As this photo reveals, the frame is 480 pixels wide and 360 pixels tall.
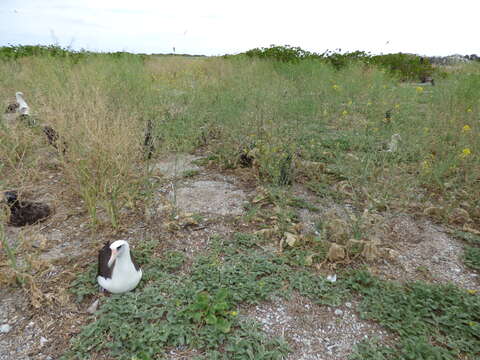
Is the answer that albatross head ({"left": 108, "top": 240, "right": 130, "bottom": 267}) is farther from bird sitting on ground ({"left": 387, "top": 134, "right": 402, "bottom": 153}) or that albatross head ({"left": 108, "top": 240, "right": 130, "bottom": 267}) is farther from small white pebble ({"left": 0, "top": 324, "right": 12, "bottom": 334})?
bird sitting on ground ({"left": 387, "top": 134, "right": 402, "bottom": 153})

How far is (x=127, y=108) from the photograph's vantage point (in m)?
3.73

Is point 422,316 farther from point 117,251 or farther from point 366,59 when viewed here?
point 366,59

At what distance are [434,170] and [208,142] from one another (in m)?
2.86

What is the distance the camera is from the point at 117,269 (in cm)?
181

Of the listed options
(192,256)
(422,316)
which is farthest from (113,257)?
(422,316)

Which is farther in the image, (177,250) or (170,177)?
(170,177)

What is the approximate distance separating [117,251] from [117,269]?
4.5 inches

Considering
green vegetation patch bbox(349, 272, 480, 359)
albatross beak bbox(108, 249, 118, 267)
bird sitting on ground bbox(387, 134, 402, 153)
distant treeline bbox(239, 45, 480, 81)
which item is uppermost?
distant treeline bbox(239, 45, 480, 81)

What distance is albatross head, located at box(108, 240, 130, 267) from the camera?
1.77m

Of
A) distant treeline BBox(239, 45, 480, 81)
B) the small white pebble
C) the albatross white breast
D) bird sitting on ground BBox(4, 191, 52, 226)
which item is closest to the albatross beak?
the albatross white breast

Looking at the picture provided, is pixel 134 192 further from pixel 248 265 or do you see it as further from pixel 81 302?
pixel 248 265

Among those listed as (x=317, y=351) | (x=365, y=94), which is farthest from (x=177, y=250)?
(x=365, y=94)

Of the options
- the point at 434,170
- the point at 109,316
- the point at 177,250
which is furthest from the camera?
the point at 434,170

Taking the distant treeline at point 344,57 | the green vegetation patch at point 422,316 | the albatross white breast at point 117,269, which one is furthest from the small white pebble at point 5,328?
the distant treeline at point 344,57
